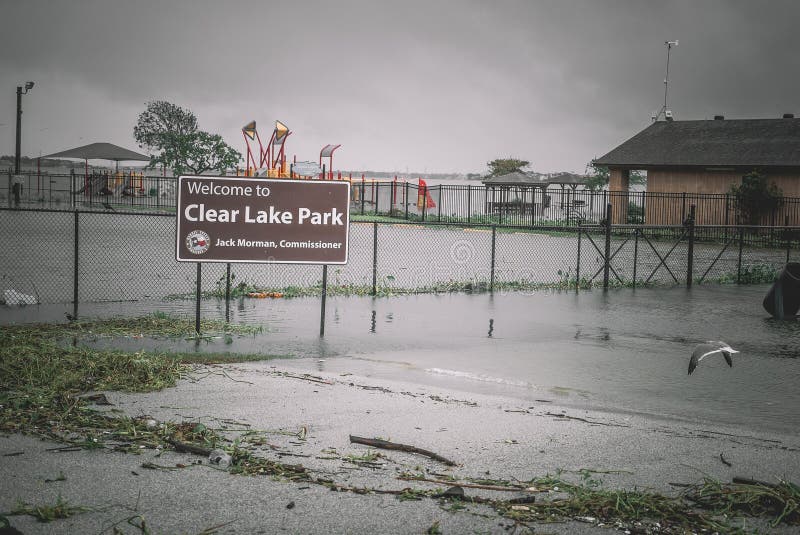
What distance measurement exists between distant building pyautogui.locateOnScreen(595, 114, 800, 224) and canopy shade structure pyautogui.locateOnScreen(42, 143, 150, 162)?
2920 centimetres

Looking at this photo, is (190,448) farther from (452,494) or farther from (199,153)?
(199,153)

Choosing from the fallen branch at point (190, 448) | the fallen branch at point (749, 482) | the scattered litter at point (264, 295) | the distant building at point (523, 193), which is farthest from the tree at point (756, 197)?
the fallen branch at point (190, 448)

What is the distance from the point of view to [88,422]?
5723mm

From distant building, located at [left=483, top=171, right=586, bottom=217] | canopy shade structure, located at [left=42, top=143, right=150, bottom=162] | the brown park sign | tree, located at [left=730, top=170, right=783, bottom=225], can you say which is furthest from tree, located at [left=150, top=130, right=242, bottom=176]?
the brown park sign

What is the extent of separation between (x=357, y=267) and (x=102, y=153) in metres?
35.4

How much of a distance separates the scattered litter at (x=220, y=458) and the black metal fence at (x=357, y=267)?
7.62m

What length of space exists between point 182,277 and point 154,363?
30.9ft

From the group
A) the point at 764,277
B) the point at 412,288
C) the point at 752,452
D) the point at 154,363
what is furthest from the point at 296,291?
the point at 764,277

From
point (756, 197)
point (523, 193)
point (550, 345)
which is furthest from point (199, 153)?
point (550, 345)

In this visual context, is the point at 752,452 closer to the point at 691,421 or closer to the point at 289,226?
the point at 691,421

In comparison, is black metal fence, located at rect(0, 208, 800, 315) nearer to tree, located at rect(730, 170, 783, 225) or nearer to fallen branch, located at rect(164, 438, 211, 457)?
tree, located at rect(730, 170, 783, 225)

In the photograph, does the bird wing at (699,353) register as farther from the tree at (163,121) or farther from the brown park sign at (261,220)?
the tree at (163,121)

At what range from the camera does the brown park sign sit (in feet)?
33.8

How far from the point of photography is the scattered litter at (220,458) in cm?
493
